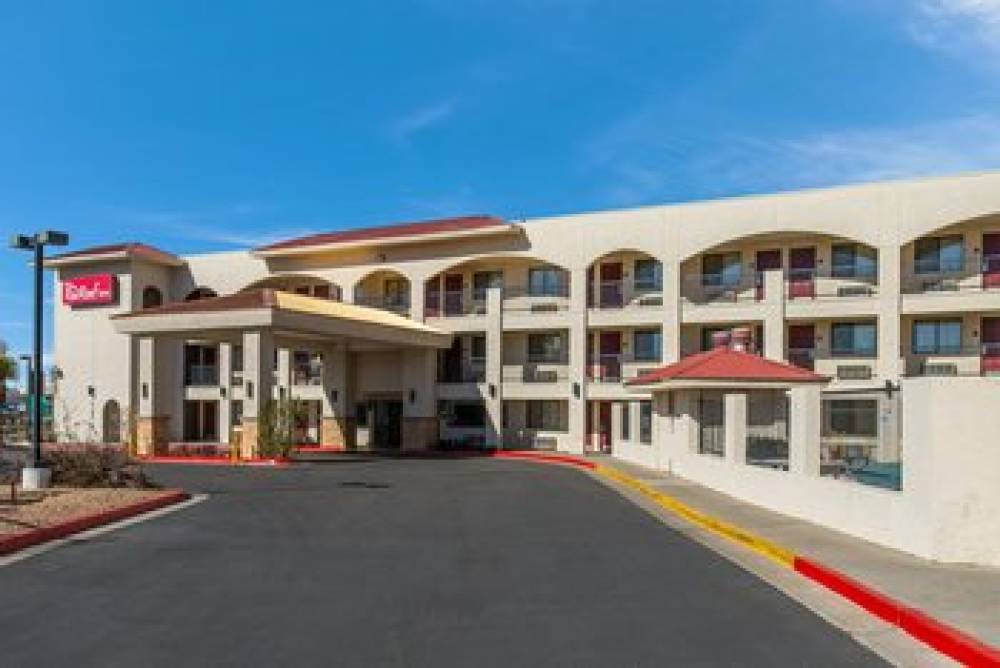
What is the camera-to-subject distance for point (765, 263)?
41781mm

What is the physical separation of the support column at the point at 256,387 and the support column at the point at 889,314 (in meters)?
23.5

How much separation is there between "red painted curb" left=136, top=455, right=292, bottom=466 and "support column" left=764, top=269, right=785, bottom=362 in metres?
19.8

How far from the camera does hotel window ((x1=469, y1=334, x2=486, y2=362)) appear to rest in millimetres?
47531

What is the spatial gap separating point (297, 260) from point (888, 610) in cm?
4606

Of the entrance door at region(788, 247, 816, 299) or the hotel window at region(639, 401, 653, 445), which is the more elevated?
the entrance door at region(788, 247, 816, 299)

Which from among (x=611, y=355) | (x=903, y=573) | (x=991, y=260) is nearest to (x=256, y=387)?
(x=611, y=355)

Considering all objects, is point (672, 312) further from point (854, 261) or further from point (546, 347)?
point (854, 261)

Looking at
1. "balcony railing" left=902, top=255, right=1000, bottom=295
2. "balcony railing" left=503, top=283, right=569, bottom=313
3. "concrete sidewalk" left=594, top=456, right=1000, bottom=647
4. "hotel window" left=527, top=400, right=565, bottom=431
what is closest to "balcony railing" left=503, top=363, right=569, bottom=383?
"hotel window" left=527, top=400, right=565, bottom=431

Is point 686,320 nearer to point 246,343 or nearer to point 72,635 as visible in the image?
point 246,343

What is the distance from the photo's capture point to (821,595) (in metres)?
10.1

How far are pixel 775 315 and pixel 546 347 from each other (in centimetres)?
1146

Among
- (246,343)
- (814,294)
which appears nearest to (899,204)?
(814,294)

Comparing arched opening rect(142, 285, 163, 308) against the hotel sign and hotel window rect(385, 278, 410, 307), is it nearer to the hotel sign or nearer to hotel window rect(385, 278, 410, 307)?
the hotel sign

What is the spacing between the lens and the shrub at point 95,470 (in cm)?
2184
